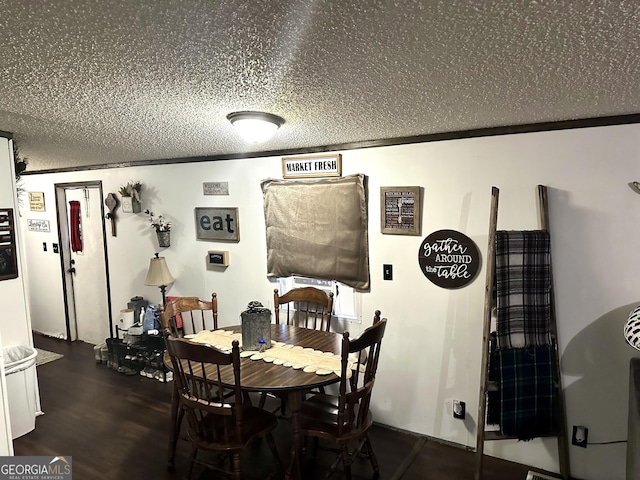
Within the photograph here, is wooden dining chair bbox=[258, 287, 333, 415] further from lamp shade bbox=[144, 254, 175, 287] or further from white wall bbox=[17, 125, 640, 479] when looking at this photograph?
lamp shade bbox=[144, 254, 175, 287]

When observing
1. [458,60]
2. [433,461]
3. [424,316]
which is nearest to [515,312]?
[424,316]

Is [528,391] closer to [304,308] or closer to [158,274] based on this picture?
[304,308]

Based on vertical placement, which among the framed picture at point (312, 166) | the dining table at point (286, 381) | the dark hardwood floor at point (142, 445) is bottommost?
the dark hardwood floor at point (142, 445)

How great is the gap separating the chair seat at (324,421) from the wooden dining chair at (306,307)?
621 mm

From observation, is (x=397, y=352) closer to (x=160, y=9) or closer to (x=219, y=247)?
(x=219, y=247)

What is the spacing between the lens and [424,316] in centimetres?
283

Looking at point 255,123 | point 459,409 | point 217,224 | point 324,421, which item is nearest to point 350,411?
point 324,421

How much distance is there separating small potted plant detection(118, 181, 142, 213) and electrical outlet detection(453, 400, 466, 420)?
3.51 metres

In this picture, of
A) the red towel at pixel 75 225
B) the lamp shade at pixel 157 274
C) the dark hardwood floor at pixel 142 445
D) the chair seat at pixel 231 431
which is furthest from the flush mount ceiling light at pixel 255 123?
the red towel at pixel 75 225

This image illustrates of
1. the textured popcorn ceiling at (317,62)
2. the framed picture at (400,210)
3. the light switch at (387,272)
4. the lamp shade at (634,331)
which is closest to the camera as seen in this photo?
the textured popcorn ceiling at (317,62)

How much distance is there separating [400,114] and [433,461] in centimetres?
216

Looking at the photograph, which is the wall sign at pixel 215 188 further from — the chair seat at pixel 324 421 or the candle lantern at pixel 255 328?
the chair seat at pixel 324 421

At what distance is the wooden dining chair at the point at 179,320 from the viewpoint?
2.56 meters

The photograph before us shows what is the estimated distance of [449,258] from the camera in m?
2.69
